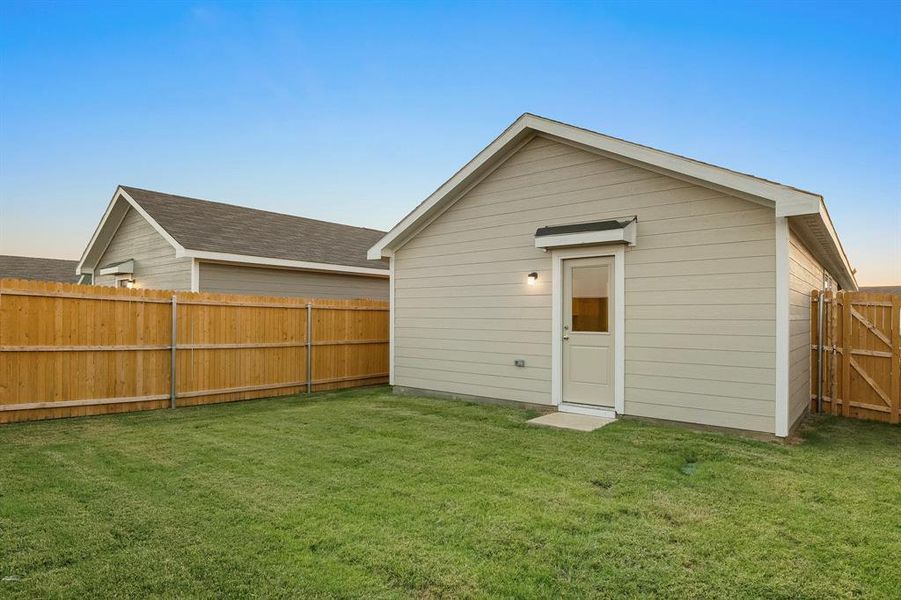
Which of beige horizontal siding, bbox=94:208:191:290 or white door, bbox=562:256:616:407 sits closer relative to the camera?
white door, bbox=562:256:616:407

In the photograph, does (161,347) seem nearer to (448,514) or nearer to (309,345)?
(309,345)

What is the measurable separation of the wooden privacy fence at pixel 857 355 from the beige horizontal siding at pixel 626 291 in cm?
278

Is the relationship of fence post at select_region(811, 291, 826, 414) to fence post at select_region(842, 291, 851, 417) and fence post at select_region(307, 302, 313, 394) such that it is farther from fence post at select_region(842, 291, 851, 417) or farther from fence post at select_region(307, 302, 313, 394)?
fence post at select_region(307, 302, 313, 394)

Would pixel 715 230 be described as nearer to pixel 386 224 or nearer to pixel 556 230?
pixel 556 230

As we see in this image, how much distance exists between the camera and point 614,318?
7.00 m

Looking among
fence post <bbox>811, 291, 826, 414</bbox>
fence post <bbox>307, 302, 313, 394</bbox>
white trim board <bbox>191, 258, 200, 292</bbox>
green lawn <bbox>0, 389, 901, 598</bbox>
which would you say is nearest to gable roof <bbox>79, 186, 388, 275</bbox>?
white trim board <bbox>191, 258, 200, 292</bbox>

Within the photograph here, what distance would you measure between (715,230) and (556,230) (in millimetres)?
2131

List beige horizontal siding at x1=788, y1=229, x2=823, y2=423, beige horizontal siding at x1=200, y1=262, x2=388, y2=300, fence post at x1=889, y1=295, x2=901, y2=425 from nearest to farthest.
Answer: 1. beige horizontal siding at x1=788, y1=229, x2=823, y2=423
2. fence post at x1=889, y1=295, x2=901, y2=425
3. beige horizontal siding at x1=200, y1=262, x2=388, y2=300

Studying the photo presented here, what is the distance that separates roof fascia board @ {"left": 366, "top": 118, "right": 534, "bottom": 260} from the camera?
792 centimetres

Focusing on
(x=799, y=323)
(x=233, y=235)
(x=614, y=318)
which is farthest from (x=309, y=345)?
(x=799, y=323)

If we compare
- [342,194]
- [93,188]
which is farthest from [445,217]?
[93,188]

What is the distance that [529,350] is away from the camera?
7.90 m

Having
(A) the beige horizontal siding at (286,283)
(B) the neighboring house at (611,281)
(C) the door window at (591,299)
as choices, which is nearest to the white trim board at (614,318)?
(B) the neighboring house at (611,281)

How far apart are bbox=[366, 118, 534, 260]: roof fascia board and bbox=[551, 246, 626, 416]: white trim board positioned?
1.96m
